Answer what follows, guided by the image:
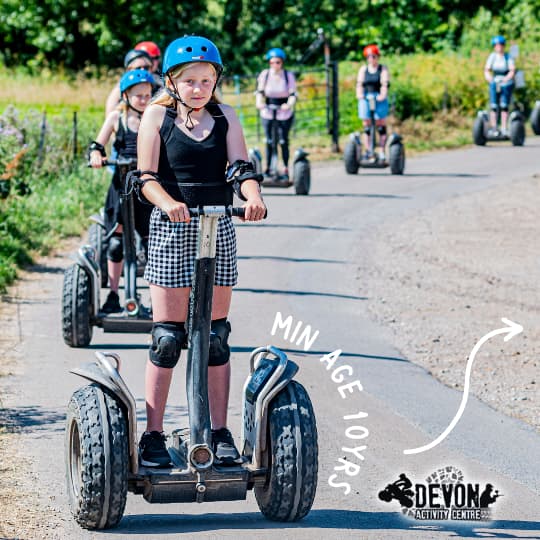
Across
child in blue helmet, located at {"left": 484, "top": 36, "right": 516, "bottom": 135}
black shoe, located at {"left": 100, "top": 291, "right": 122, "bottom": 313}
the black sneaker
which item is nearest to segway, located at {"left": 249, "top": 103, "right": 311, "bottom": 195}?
child in blue helmet, located at {"left": 484, "top": 36, "right": 516, "bottom": 135}

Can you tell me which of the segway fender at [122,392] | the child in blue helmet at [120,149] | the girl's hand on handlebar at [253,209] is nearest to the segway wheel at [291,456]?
the segway fender at [122,392]

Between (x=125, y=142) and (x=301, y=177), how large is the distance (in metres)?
8.80

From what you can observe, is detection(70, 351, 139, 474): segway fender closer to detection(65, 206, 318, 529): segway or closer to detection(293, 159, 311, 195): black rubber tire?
detection(65, 206, 318, 529): segway

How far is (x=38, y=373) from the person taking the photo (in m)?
8.90

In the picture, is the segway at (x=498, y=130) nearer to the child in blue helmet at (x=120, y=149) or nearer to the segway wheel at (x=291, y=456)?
the child in blue helmet at (x=120, y=149)

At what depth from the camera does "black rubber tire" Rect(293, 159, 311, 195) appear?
18719 millimetres

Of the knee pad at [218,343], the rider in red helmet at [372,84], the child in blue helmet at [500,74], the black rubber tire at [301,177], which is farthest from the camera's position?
the child in blue helmet at [500,74]

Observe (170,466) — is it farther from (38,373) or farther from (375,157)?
(375,157)

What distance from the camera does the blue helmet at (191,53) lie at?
231 inches

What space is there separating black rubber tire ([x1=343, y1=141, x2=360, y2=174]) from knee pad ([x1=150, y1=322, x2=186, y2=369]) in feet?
51.2

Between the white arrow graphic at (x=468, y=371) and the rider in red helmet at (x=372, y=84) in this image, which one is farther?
the rider in red helmet at (x=372, y=84)

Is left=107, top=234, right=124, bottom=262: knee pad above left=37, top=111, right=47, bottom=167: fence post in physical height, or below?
below

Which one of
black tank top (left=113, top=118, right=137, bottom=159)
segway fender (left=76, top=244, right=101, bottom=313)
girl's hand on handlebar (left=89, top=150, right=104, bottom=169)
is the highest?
black tank top (left=113, top=118, right=137, bottom=159)

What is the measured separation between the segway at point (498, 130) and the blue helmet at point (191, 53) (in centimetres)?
2031
